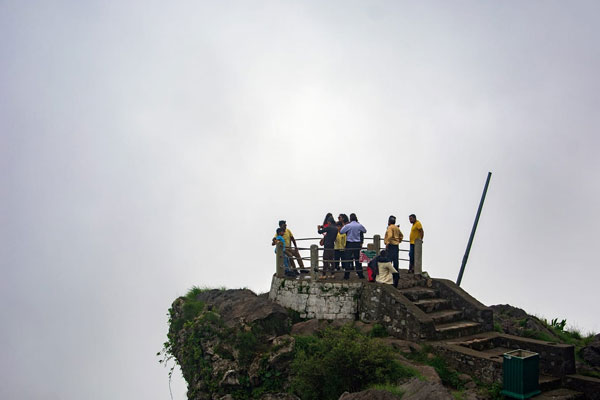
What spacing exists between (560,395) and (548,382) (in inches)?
15.9

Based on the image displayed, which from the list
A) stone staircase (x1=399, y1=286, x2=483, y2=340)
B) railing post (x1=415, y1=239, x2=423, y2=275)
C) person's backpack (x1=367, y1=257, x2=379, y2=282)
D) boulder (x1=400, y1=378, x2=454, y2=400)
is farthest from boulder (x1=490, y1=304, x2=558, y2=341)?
boulder (x1=400, y1=378, x2=454, y2=400)

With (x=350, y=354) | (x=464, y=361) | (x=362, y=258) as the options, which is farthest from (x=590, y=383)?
(x=362, y=258)

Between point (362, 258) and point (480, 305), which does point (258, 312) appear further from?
point (480, 305)

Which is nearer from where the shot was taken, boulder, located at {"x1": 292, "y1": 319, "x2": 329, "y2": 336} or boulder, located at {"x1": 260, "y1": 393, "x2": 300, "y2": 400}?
boulder, located at {"x1": 260, "y1": 393, "x2": 300, "y2": 400}

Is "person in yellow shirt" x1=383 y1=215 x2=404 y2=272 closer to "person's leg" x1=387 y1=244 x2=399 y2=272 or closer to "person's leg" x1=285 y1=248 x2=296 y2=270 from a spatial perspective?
"person's leg" x1=387 y1=244 x2=399 y2=272

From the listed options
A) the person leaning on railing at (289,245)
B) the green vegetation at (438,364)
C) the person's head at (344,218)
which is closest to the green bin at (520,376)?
the green vegetation at (438,364)

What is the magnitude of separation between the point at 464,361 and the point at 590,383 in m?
2.95

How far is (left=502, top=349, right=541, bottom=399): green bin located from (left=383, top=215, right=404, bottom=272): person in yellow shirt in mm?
5183

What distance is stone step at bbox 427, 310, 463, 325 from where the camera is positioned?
14422 millimetres

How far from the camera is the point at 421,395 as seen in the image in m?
8.91

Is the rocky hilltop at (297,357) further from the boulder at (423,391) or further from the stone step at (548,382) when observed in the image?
the stone step at (548,382)

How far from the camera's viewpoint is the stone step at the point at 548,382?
459 inches

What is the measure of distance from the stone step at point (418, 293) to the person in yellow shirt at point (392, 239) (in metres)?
0.93

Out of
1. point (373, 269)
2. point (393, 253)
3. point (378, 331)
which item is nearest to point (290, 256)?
point (373, 269)
